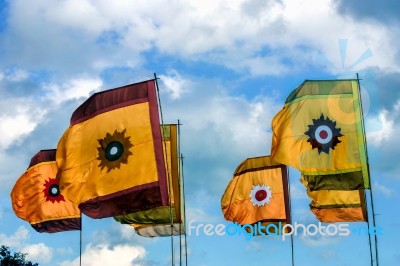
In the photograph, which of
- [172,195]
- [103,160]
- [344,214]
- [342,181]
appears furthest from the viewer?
[344,214]

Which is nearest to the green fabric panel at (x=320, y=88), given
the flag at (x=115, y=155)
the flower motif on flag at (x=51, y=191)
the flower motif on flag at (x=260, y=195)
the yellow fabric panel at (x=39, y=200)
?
the flag at (x=115, y=155)

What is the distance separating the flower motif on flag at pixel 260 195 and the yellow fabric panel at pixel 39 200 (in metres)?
11.1

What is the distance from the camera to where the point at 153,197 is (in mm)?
27609

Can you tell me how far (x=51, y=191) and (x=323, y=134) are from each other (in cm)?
2171

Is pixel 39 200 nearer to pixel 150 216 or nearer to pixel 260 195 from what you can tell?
pixel 150 216

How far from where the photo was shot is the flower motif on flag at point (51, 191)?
4784 centimetres

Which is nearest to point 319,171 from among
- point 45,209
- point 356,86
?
point 356,86

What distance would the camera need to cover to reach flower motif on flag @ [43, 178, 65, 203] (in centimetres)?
4784

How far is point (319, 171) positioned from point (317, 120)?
1982 millimetres

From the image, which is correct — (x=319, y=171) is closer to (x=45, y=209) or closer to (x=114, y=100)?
(x=114, y=100)

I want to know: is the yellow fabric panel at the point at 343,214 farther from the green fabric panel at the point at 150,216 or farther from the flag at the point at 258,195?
the green fabric panel at the point at 150,216

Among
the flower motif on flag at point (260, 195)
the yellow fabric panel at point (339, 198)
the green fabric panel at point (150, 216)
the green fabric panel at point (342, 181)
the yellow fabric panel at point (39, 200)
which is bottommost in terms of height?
the green fabric panel at point (342, 181)

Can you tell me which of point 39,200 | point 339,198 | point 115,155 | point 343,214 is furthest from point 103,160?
point 39,200

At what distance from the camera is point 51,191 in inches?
1884
